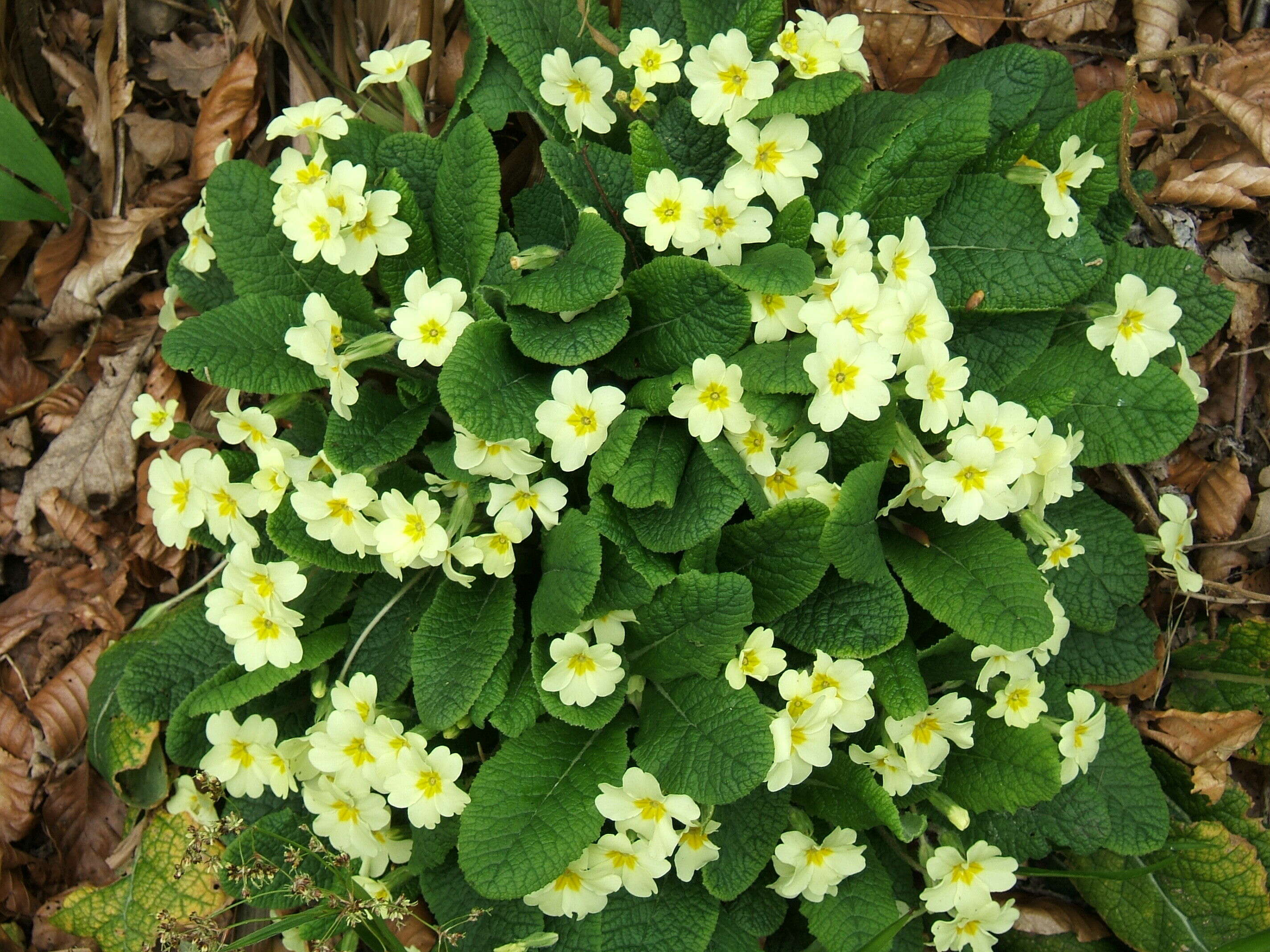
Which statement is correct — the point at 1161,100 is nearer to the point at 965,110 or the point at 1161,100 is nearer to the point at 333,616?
the point at 965,110

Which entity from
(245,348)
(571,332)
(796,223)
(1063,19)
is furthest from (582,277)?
(1063,19)

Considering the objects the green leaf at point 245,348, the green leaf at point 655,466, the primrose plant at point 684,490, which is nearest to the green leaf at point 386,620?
the primrose plant at point 684,490

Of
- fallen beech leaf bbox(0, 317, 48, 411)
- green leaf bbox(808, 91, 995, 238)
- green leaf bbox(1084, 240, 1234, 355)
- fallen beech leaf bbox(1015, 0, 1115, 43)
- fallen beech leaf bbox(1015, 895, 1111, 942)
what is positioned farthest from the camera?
fallen beech leaf bbox(0, 317, 48, 411)

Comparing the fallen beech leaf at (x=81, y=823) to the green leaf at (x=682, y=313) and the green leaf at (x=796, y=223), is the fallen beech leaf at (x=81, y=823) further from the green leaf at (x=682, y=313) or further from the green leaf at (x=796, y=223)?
the green leaf at (x=796, y=223)

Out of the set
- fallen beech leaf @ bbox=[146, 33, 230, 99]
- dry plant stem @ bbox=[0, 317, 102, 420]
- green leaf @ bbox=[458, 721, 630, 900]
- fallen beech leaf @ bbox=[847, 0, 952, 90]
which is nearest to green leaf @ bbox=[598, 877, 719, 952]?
green leaf @ bbox=[458, 721, 630, 900]

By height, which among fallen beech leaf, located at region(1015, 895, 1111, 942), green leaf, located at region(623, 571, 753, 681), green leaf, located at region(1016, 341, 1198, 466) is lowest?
fallen beech leaf, located at region(1015, 895, 1111, 942)

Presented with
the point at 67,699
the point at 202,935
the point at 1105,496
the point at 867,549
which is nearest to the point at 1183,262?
the point at 1105,496

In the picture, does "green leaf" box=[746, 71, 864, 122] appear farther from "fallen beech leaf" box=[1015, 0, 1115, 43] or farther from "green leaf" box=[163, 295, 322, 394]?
"green leaf" box=[163, 295, 322, 394]
